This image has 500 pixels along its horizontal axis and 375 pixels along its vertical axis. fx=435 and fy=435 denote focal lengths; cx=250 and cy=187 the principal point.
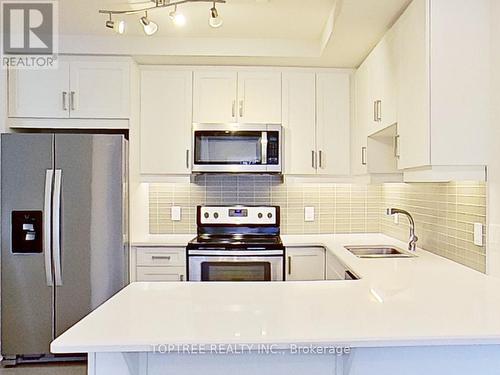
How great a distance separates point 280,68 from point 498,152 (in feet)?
6.73

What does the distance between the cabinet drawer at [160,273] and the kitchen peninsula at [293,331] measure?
1.51 meters

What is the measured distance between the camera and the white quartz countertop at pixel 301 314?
1266 mm

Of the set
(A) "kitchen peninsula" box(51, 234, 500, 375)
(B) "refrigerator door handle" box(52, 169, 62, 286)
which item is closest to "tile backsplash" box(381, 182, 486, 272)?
(A) "kitchen peninsula" box(51, 234, 500, 375)

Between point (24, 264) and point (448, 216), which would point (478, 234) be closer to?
point (448, 216)

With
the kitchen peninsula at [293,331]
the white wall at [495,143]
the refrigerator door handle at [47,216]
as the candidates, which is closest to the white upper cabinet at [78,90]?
the refrigerator door handle at [47,216]

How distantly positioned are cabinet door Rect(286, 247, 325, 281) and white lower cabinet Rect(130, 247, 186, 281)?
2.71 feet

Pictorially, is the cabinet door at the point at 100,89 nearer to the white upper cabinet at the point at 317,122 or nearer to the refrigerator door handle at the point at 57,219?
the refrigerator door handle at the point at 57,219

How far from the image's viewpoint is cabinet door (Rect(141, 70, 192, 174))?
3600 mm

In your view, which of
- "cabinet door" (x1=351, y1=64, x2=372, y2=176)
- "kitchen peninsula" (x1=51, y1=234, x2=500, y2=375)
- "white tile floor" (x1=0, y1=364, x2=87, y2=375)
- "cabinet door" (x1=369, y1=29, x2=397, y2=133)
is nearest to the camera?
"kitchen peninsula" (x1=51, y1=234, x2=500, y2=375)

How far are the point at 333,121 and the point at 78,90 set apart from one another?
2072mm

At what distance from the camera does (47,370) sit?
10.1ft

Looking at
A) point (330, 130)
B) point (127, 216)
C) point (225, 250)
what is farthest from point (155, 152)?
point (330, 130)

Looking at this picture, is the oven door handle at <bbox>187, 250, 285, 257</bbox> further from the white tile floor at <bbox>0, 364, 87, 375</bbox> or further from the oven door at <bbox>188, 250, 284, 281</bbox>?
the white tile floor at <bbox>0, 364, 87, 375</bbox>

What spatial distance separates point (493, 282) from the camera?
1.97 meters
